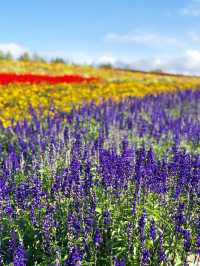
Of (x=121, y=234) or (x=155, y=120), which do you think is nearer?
(x=121, y=234)

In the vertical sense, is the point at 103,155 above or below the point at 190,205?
above

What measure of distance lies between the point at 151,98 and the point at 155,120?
4.43 meters

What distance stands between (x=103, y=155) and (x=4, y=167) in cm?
137

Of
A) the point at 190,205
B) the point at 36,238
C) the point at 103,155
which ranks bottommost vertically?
the point at 36,238

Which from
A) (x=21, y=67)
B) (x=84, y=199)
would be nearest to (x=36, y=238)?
(x=84, y=199)

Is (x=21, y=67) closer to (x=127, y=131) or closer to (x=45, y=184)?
(x=127, y=131)

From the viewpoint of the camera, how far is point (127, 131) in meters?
9.63

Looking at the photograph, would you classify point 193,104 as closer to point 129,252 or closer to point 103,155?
point 103,155

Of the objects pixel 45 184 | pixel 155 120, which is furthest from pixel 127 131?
pixel 45 184

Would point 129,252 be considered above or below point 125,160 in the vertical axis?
below

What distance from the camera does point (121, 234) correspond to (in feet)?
15.0

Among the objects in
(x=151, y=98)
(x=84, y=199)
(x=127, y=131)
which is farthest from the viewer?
(x=151, y=98)

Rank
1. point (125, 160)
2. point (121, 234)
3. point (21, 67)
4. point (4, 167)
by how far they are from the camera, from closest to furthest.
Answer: point (121, 234) → point (125, 160) → point (4, 167) → point (21, 67)

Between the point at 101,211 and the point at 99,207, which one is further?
the point at 99,207
